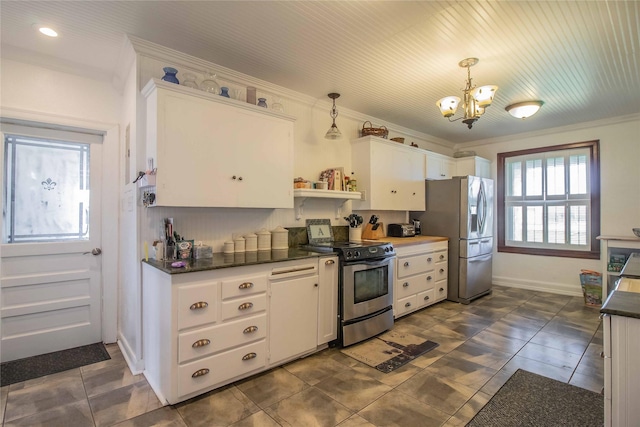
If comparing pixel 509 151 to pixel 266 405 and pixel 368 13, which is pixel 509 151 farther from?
pixel 266 405

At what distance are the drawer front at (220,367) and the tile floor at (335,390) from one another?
0.33ft

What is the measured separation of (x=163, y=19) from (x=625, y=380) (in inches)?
123

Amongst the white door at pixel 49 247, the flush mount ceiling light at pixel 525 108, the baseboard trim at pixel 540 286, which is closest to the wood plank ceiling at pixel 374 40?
the flush mount ceiling light at pixel 525 108

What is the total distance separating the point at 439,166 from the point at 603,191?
2.25 m

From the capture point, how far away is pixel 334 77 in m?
3.10

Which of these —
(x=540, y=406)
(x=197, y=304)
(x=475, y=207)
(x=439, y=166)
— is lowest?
(x=540, y=406)

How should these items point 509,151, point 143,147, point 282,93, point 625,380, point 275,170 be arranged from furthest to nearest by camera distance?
point 509,151 < point 282,93 < point 275,170 < point 143,147 < point 625,380

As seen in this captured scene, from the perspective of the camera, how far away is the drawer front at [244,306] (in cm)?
221

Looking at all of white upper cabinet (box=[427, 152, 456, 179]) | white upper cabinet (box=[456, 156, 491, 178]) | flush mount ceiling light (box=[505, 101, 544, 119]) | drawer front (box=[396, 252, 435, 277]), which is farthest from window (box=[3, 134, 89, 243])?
white upper cabinet (box=[456, 156, 491, 178])

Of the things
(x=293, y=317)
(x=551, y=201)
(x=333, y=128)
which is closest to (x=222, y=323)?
(x=293, y=317)

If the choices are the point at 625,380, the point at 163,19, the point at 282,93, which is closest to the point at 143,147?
the point at 163,19

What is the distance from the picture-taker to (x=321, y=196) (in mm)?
3352

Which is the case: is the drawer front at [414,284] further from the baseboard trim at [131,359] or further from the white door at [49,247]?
the white door at [49,247]

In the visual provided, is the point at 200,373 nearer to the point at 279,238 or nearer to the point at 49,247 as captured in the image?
the point at 279,238
